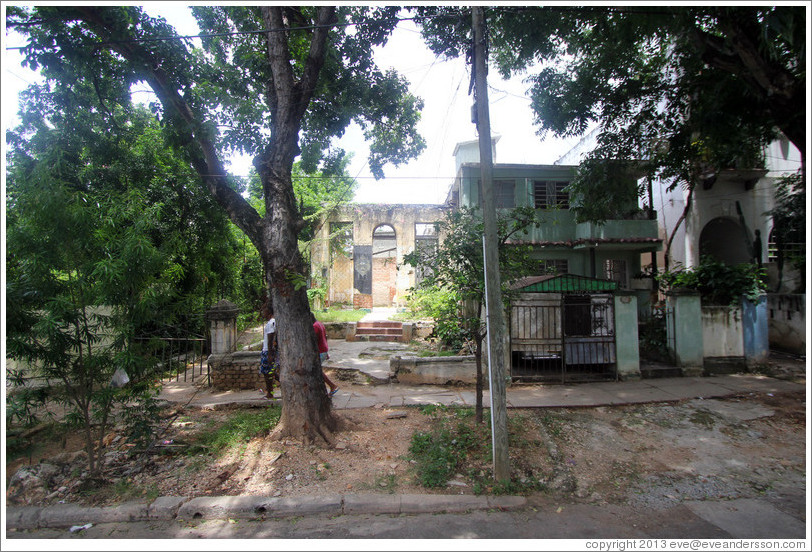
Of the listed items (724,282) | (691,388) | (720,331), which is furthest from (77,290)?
(724,282)

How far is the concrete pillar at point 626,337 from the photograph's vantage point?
8.03 m

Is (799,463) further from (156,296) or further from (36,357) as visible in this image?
(36,357)

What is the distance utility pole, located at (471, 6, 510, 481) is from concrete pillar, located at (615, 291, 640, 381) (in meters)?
4.82

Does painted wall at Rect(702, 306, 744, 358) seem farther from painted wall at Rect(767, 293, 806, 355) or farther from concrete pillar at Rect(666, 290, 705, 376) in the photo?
painted wall at Rect(767, 293, 806, 355)

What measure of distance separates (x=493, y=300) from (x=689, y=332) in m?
6.44

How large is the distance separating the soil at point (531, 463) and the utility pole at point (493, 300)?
0.45 m

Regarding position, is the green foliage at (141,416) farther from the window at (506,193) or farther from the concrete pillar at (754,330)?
the window at (506,193)

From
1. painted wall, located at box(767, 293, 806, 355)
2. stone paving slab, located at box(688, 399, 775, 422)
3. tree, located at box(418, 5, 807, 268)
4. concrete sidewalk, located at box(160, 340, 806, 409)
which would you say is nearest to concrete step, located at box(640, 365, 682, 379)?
concrete sidewalk, located at box(160, 340, 806, 409)

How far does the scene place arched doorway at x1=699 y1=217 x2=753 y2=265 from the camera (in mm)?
14359

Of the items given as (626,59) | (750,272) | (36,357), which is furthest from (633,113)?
(36,357)

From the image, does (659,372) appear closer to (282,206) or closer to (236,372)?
(282,206)

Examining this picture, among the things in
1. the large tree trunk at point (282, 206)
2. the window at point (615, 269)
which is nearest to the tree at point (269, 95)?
the large tree trunk at point (282, 206)

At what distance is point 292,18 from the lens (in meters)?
6.76

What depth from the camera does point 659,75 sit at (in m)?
7.70
